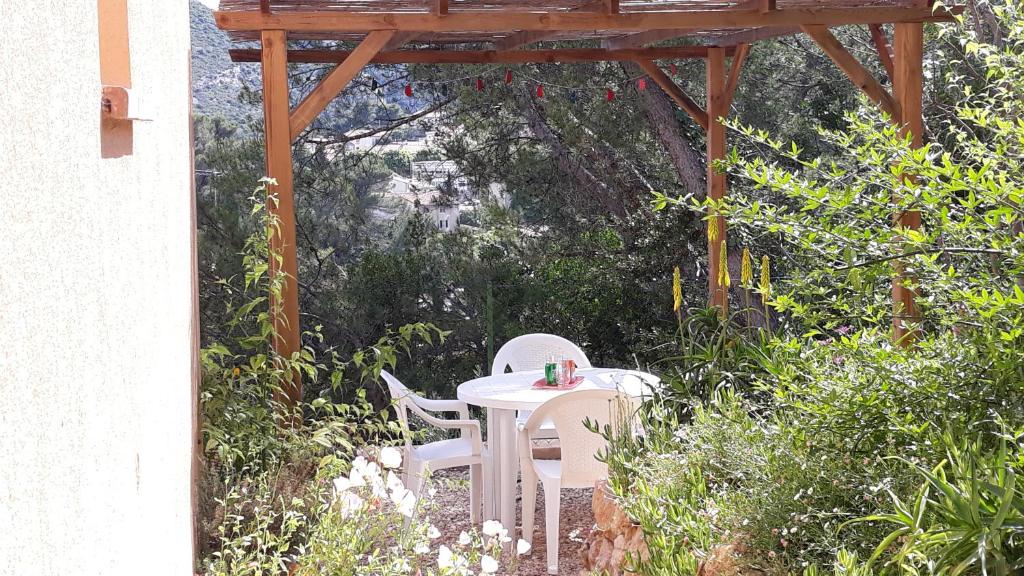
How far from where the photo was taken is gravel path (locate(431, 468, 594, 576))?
178 inches

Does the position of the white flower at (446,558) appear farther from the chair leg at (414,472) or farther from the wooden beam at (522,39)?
the wooden beam at (522,39)

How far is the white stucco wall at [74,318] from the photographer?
0.73 metres

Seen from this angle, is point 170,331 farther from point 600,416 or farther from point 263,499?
point 600,416

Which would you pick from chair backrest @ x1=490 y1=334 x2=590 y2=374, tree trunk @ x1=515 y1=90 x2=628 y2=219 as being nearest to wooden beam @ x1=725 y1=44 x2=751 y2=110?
chair backrest @ x1=490 y1=334 x2=590 y2=374

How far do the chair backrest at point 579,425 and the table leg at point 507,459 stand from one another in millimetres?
314

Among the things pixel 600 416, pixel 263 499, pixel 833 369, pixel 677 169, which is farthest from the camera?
pixel 677 169

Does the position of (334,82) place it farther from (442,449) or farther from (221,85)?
(221,85)

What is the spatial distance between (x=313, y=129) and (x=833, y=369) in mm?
7939

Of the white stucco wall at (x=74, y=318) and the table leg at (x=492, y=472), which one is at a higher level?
the white stucco wall at (x=74, y=318)

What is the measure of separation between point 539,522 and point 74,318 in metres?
4.48

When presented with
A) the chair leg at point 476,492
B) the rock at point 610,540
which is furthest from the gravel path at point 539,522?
the rock at point 610,540

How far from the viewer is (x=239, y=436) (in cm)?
375

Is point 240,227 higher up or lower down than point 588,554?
higher up

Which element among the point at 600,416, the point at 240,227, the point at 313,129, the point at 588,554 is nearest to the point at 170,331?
the point at 588,554
